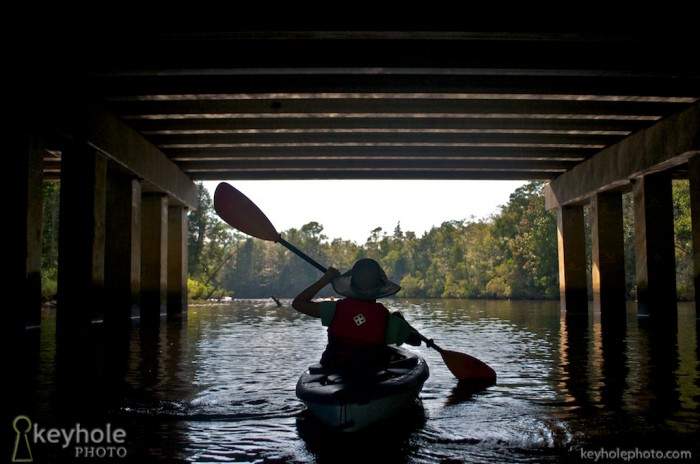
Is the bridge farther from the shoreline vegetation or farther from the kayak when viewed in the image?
the shoreline vegetation

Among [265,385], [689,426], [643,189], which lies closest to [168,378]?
→ [265,385]

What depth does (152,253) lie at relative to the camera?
80.0 ft

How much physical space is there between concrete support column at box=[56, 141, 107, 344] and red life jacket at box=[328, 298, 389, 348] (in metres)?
11.2

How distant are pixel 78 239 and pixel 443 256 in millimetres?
82750

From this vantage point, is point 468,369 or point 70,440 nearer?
point 70,440

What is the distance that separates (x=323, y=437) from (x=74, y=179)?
12.9 metres

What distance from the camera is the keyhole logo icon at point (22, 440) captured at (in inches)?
192

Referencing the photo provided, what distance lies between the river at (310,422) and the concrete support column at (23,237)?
147 centimetres

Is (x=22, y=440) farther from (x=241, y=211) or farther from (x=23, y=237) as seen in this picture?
(x=23, y=237)

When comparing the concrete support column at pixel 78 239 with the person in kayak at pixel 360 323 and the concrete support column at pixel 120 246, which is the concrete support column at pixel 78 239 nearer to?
the concrete support column at pixel 120 246

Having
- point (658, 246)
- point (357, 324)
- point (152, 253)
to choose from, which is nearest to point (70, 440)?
point (357, 324)

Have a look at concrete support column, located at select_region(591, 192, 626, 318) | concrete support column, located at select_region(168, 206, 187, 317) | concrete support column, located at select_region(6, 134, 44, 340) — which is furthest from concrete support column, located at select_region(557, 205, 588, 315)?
concrete support column, located at select_region(6, 134, 44, 340)

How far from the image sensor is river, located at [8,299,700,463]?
5062mm

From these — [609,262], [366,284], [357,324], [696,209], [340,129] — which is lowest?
[357,324]
